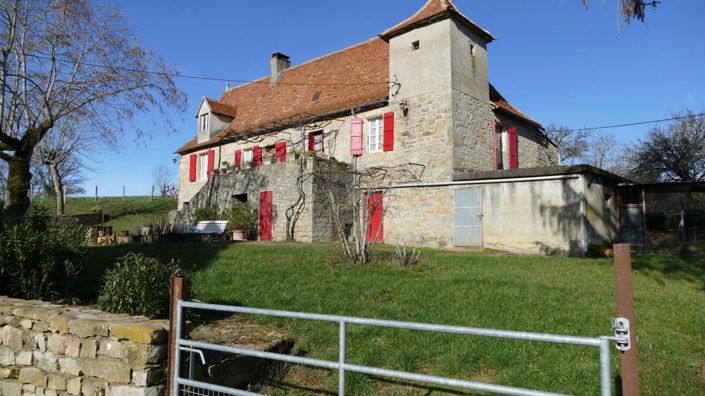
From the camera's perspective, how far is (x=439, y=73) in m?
16.4

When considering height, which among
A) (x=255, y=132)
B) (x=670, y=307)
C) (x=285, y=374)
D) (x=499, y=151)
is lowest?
(x=285, y=374)

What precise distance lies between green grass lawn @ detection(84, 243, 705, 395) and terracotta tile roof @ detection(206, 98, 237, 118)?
51.8 ft

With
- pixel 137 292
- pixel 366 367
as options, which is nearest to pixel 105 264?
pixel 137 292

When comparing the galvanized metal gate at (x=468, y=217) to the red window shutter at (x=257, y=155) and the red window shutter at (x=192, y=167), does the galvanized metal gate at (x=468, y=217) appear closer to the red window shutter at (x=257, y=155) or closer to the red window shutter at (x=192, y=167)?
the red window shutter at (x=257, y=155)

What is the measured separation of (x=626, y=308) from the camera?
2.51m

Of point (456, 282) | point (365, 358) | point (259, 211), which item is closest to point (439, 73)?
point (259, 211)

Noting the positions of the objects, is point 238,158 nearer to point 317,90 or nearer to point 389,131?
point 317,90

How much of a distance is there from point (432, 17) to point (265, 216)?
9297 mm

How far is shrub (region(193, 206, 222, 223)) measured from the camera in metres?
19.6

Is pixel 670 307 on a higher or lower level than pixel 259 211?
lower

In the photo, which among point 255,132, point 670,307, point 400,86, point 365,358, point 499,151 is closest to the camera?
point 365,358

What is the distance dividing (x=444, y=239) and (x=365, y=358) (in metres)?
11.3

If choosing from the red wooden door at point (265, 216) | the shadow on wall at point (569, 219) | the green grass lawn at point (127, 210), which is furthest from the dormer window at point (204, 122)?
the shadow on wall at point (569, 219)

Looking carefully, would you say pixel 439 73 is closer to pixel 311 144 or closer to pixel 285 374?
pixel 311 144
